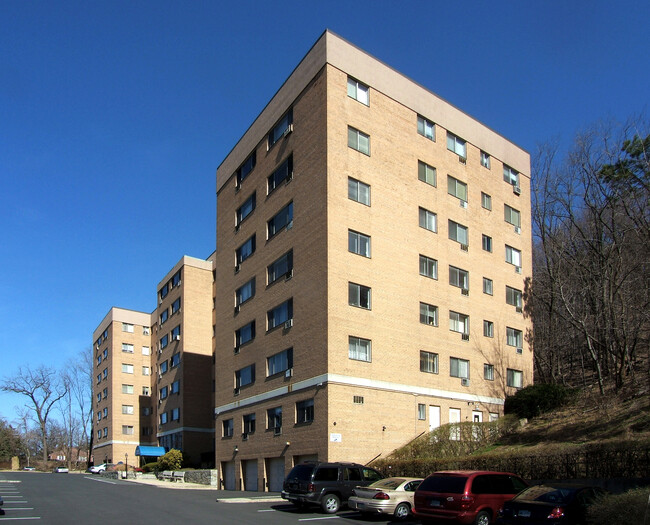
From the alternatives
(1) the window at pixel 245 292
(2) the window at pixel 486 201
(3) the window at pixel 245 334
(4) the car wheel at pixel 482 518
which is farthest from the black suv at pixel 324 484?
(2) the window at pixel 486 201

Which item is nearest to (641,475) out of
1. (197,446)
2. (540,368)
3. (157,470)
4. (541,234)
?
(540,368)

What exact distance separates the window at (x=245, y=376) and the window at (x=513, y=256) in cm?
1812

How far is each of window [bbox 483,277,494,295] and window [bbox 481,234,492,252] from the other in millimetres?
1955

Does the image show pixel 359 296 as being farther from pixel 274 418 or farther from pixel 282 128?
pixel 282 128

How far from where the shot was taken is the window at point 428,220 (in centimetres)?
3847

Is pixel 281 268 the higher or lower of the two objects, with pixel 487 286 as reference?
higher

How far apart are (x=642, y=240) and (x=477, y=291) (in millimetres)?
9710

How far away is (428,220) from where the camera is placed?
38.9 metres

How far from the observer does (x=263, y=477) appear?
37.4 m

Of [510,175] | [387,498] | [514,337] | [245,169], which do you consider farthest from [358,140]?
[387,498]

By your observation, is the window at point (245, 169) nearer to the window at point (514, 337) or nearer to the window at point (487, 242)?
the window at point (487, 242)

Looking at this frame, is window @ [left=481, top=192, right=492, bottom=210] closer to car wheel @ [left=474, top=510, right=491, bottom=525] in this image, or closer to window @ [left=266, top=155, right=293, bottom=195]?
window @ [left=266, top=155, right=293, bottom=195]

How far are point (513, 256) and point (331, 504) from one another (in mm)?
25972

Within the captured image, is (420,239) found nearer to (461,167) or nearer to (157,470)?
(461,167)
